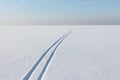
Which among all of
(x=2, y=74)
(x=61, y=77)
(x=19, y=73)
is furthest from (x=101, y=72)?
(x=2, y=74)

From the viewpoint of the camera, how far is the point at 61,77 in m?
6.16

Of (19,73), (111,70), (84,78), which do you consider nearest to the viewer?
(84,78)

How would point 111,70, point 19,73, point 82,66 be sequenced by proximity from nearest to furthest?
1. point 19,73
2. point 111,70
3. point 82,66

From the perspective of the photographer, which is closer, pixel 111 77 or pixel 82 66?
pixel 111 77

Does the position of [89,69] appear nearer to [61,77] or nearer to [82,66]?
[82,66]

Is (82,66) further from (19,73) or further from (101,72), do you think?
→ (19,73)

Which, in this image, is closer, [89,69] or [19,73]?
[19,73]

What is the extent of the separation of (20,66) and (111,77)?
10.7ft

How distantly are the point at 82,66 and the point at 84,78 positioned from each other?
167cm

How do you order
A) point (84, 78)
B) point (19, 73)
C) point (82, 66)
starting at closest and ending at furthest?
point (84, 78) → point (19, 73) → point (82, 66)

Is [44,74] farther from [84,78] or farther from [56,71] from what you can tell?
[84,78]

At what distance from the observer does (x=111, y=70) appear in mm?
7121

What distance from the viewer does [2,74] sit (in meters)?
6.48

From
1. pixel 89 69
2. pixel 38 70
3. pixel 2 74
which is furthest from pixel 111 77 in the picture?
pixel 2 74
